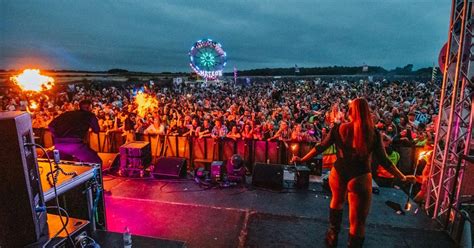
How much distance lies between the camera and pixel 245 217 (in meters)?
4.88

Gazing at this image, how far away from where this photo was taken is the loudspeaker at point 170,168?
6.85 metres

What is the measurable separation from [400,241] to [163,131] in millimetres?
7250

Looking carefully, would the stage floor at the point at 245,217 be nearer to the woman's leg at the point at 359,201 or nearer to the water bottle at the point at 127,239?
the woman's leg at the point at 359,201

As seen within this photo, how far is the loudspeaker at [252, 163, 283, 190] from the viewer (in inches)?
245

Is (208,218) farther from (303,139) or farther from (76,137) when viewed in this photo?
(303,139)

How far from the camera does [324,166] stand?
7.93 metres

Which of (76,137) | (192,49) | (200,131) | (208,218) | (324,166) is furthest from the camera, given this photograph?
(192,49)

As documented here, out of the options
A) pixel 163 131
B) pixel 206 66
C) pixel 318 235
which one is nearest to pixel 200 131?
pixel 163 131

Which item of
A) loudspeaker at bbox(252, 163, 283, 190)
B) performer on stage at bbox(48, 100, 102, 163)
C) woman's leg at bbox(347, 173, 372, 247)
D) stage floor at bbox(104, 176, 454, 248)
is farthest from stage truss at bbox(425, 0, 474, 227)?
performer on stage at bbox(48, 100, 102, 163)

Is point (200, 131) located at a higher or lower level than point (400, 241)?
higher

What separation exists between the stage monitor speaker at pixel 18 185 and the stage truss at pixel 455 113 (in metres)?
5.43

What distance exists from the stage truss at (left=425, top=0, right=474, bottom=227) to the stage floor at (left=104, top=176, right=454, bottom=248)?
54 cm

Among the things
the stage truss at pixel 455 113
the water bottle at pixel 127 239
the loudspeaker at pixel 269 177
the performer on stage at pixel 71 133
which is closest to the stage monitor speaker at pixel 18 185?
the water bottle at pixel 127 239

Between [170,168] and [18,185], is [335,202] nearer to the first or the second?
[18,185]
